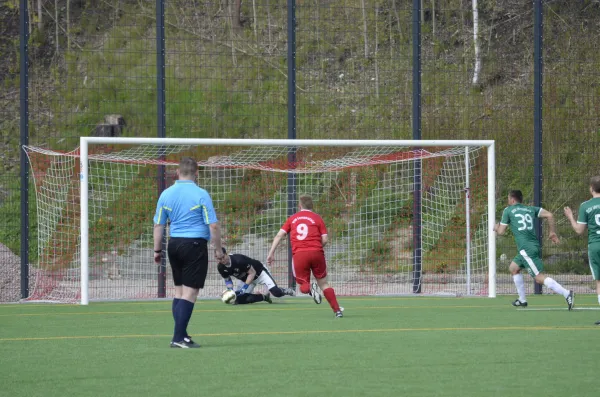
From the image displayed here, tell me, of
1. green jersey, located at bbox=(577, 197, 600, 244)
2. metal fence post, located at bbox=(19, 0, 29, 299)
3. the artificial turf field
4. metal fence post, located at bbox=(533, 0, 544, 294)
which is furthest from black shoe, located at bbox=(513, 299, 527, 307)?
metal fence post, located at bbox=(19, 0, 29, 299)

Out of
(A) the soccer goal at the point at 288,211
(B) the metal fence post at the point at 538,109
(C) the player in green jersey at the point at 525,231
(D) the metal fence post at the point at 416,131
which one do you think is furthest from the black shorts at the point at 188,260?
(B) the metal fence post at the point at 538,109

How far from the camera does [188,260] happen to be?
8.79 meters

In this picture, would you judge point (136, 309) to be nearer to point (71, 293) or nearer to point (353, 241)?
point (71, 293)

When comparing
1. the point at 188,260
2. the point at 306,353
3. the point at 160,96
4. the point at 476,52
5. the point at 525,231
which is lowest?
the point at 306,353

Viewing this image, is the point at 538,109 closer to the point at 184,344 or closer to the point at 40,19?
the point at 184,344

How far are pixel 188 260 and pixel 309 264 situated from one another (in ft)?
12.7

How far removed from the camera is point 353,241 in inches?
711

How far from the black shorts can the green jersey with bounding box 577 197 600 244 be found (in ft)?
17.0

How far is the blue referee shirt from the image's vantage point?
29.0 ft

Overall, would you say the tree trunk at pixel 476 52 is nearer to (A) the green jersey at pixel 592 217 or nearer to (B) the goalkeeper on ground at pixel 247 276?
(B) the goalkeeper on ground at pixel 247 276

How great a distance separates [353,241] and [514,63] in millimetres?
5539

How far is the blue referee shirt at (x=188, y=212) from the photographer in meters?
8.84

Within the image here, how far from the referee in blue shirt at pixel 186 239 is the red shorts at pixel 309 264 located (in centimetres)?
356

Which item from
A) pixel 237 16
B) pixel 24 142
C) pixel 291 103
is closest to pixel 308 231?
pixel 291 103
